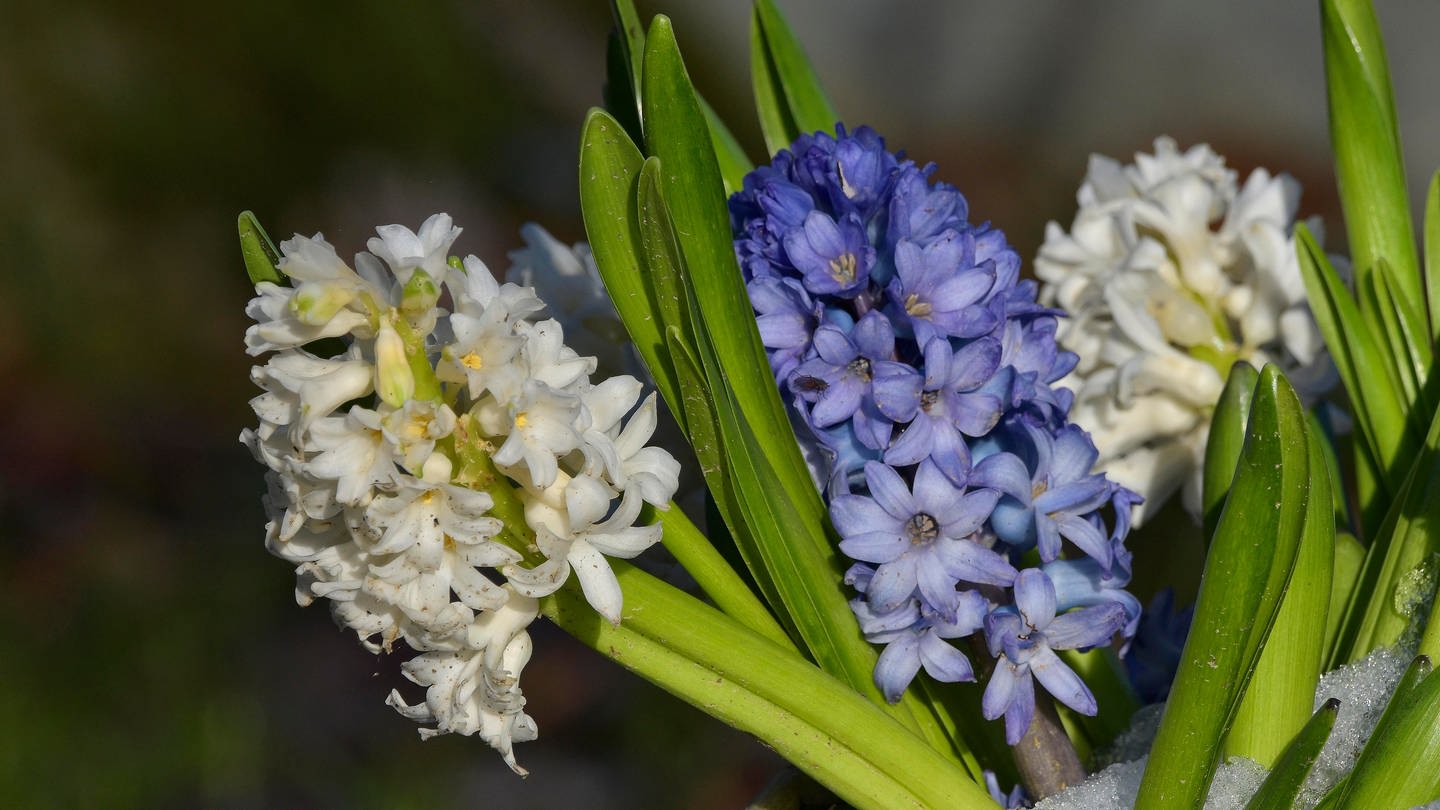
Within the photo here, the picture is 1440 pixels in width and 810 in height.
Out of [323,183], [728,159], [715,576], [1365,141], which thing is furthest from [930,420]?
[323,183]

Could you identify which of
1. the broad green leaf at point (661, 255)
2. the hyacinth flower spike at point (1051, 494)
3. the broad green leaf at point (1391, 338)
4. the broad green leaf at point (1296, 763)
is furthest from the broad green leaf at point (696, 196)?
the broad green leaf at point (1391, 338)

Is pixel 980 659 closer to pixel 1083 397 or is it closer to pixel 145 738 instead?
pixel 1083 397

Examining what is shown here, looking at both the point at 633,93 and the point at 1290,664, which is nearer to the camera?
the point at 1290,664

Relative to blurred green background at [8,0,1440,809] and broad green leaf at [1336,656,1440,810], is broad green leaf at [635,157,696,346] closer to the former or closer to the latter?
broad green leaf at [1336,656,1440,810]

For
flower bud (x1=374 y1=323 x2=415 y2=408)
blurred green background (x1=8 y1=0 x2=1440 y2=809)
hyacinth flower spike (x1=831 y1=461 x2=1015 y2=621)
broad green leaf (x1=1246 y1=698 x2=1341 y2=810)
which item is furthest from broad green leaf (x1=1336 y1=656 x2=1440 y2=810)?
blurred green background (x1=8 y1=0 x2=1440 y2=809)

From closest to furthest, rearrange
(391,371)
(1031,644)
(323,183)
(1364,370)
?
(391,371), (1031,644), (1364,370), (323,183)

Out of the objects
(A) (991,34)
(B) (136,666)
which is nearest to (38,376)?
(B) (136,666)

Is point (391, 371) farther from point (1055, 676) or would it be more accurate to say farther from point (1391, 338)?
point (1391, 338)
